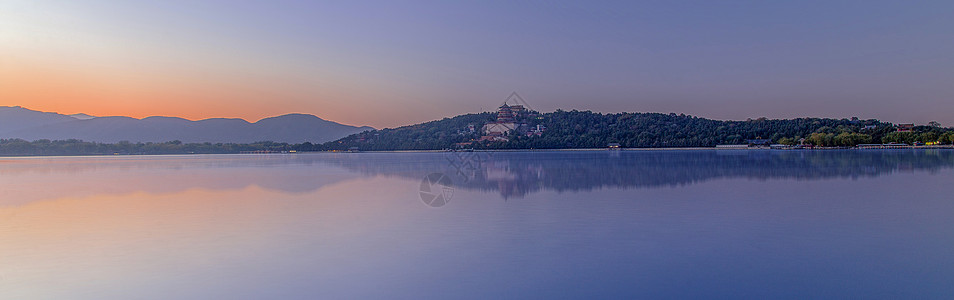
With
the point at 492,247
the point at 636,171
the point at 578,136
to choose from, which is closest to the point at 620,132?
the point at 578,136

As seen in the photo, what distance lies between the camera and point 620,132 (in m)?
108

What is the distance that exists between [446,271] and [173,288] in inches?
91.1

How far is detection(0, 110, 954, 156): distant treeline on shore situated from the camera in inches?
3504

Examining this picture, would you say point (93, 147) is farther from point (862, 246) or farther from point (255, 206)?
point (862, 246)

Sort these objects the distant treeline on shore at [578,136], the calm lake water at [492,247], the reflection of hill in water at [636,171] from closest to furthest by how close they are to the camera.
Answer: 1. the calm lake water at [492,247]
2. the reflection of hill in water at [636,171]
3. the distant treeline on shore at [578,136]

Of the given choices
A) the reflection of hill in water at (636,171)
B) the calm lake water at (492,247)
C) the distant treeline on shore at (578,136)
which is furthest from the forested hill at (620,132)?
the calm lake water at (492,247)

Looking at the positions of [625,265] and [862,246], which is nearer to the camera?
[625,265]

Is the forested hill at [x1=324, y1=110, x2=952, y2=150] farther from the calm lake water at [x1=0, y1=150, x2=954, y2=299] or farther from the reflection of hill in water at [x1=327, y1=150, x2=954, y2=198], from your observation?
the calm lake water at [x1=0, y1=150, x2=954, y2=299]

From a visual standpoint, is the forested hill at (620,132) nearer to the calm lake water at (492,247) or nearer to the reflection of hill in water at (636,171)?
the reflection of hill in water at (636,171)

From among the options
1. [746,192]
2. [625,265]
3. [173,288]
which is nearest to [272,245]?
[173,288]

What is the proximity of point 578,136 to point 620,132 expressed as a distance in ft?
26.3

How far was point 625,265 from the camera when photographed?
5.54 m

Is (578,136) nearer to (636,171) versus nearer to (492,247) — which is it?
(636,171)

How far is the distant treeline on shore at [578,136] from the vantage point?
8900cm
